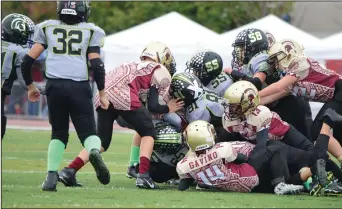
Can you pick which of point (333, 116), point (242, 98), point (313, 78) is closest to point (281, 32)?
point (313, 78)

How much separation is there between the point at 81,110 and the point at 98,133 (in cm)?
99

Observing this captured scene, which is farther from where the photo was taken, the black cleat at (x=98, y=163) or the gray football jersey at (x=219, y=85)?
the gray football jersey at (x=219, y=85)

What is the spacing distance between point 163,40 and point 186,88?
13.7 m

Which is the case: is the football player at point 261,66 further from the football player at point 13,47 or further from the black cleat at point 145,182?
the football player at point 13,47

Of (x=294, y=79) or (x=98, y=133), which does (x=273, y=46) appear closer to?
(x=294, y=79)

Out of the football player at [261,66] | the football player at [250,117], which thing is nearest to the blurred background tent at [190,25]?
the football player at [261,66]

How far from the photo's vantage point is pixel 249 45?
10391 millimetres

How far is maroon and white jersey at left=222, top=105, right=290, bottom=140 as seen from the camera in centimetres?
928

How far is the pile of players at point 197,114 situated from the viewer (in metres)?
8.74

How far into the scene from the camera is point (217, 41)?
2261 centimetres

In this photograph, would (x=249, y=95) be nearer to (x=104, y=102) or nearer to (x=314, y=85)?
(x=314, y=85)

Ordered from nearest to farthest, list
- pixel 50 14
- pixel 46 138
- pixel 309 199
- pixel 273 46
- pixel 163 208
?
pixel 163 208
pixel 309 199
pixel 273 46
pixel 46 138
pixel 50 14

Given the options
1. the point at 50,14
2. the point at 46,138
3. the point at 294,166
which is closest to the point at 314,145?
the point at 294,166

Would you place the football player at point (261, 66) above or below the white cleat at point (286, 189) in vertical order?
above
